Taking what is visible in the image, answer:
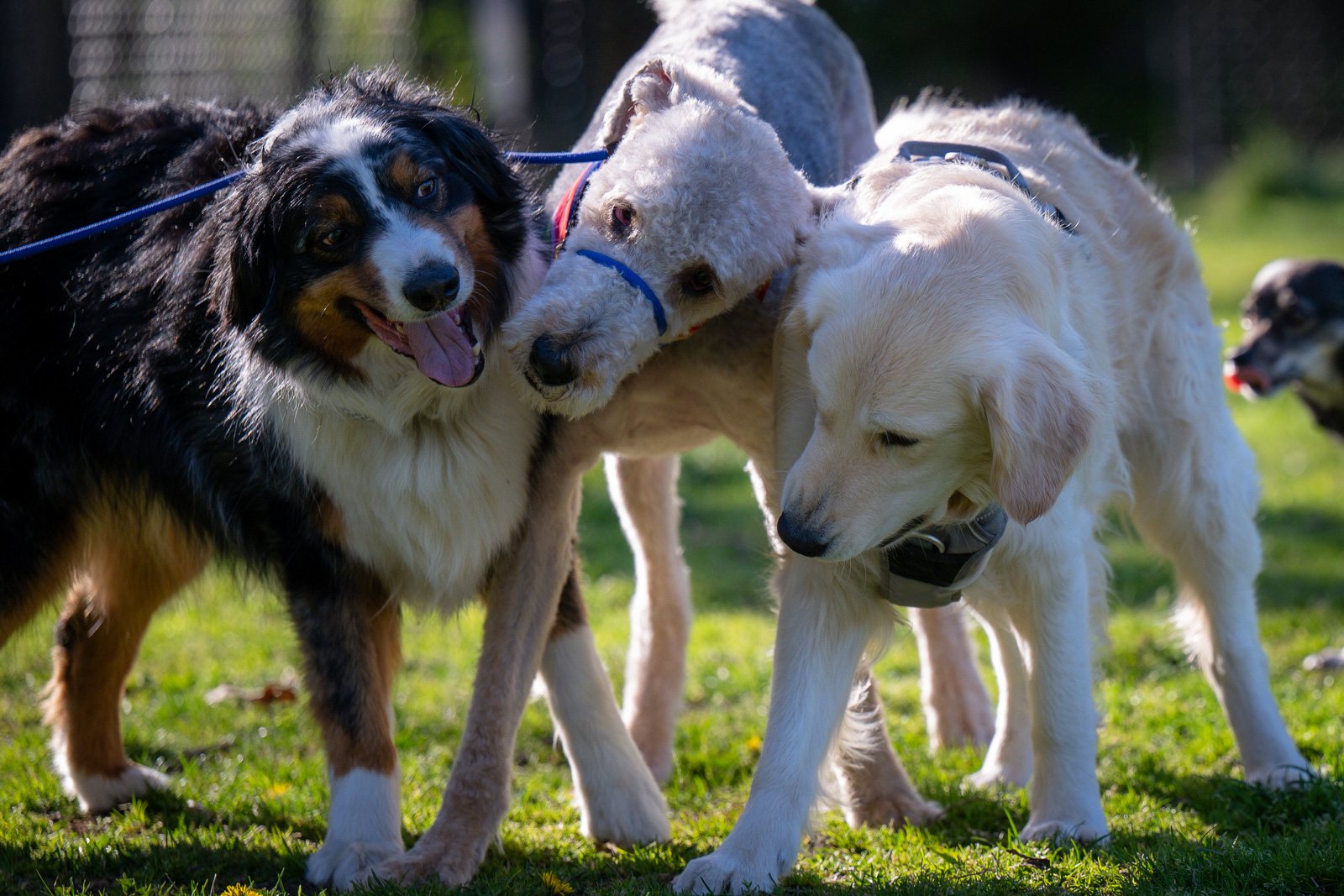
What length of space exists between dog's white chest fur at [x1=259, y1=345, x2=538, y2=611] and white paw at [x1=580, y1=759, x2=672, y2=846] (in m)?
0.73

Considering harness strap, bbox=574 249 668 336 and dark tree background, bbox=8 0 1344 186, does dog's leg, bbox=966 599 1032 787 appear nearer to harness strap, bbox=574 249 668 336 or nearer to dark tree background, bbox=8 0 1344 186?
harness strap, bbox=574 249 668 336

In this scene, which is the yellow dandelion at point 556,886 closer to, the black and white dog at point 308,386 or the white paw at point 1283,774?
the black and white dog at point 308,386

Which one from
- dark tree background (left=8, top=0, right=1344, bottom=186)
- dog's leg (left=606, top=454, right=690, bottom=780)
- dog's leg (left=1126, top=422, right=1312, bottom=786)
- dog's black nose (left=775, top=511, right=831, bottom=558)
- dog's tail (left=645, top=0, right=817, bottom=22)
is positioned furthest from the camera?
dark tree background (left=8, top=0, right=1344, bottom=186)

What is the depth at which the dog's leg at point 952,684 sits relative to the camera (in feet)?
13.1

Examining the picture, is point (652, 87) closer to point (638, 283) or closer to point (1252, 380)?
point (638, 283)

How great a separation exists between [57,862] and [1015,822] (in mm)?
2497

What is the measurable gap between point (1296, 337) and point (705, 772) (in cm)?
412

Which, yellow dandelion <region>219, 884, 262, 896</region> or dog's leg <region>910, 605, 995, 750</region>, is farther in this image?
dog's leg <region>910, 605, 995, 750</region>

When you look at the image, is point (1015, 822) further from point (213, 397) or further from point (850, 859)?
point (213, 397)

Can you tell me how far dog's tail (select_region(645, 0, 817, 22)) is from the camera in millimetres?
4395

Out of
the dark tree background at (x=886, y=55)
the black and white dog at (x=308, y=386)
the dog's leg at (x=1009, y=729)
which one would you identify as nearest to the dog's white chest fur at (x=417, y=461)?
the black and white dog at (x=308, y=386)

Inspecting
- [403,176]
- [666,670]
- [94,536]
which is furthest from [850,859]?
[94,536]

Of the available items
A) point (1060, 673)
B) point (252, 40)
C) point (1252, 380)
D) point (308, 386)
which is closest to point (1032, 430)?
point (1060, 673)

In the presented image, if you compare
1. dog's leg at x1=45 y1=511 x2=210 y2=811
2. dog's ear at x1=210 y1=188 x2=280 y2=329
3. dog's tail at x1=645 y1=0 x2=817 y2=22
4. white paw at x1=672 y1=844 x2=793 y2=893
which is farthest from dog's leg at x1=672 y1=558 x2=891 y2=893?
dog's tail at x1=645 y1=0 x2=817 y2=22
